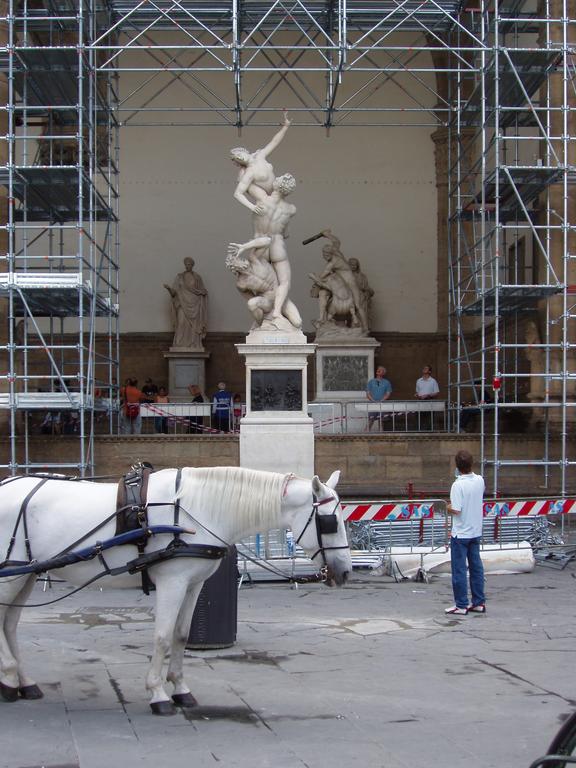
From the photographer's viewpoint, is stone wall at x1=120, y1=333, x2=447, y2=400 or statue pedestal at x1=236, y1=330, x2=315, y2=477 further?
stone wall at x1=120, y1=333, x2=447, y2=400

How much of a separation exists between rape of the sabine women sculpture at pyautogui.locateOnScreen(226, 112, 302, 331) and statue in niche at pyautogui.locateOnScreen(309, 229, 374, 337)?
4.95 metres

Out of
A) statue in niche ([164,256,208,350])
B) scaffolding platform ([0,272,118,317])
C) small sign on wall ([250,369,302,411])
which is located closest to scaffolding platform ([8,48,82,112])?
scaffolding platform ([0,272,118,317])

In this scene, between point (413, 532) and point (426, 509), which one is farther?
point (413, 532)

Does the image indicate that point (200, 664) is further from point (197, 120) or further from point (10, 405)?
point (197, 120)

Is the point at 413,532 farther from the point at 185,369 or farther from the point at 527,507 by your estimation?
the point at 185,369

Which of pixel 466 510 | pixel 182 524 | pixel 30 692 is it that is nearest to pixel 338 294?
pixel 466 510

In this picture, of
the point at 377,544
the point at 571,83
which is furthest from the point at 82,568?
the point at 571,83

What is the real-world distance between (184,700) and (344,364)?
52.0ft

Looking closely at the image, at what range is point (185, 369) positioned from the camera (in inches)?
995

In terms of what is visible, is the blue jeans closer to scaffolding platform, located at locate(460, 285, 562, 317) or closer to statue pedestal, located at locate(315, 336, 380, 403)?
scaffolding platform, located at locate(460, 285, 562, 317)

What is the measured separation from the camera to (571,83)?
18172 millimetres

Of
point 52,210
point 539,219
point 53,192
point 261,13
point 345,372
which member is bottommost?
point 345,372

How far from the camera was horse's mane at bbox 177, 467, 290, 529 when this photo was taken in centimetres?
705

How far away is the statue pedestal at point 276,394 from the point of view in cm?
1770
